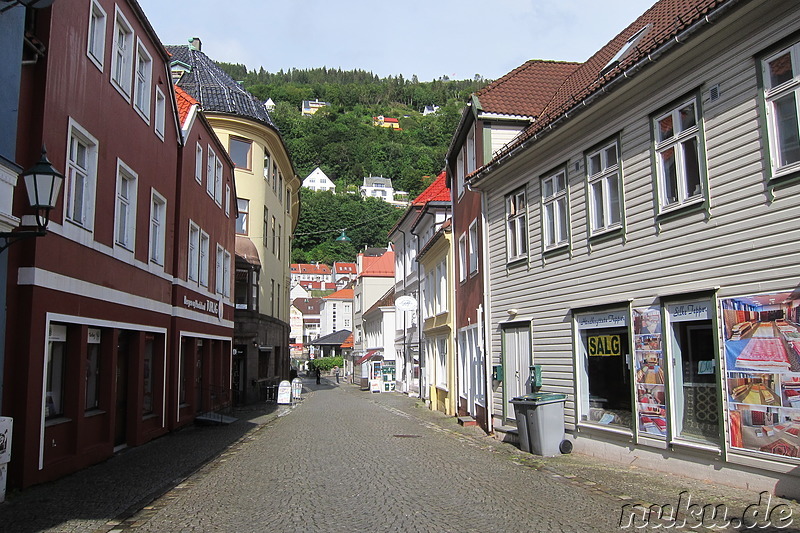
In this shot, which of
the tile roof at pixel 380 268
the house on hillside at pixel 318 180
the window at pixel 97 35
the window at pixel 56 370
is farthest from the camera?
the house on hillside at pixel 318 180

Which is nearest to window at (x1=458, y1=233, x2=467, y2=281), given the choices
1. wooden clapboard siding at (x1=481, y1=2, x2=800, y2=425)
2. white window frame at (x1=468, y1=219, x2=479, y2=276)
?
white window frame at (x1=468, y1=219, x2=479, y2=276)

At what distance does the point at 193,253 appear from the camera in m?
20.4

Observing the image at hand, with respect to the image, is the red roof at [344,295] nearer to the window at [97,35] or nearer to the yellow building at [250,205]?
the yellow building at [250,205]

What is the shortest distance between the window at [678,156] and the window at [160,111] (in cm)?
1129

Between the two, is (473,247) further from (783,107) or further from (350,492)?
(783,107)

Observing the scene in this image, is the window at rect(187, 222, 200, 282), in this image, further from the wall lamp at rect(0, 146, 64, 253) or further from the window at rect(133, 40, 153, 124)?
the wall lamp at rect(0, 146, 64, 253)

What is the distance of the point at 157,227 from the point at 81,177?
199 inches

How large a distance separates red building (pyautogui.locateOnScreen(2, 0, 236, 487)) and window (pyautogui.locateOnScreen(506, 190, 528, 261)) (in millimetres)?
8216

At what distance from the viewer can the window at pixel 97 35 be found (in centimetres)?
1230

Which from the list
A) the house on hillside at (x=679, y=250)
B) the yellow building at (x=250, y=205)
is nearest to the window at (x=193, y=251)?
the yellow building at (x=250, y=205)

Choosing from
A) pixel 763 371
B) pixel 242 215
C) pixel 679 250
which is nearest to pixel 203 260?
pixel 242 215

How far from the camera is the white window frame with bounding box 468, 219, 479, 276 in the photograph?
63.8 ft

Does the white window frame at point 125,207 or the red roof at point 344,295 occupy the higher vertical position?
the red roof at point 344,295

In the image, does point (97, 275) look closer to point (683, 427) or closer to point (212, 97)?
point (683, 427)
